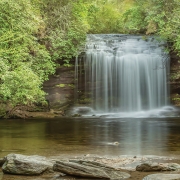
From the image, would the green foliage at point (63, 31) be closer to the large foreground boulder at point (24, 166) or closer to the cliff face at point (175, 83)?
the cliff face at point (175, 83)

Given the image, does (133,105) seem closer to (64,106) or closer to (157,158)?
(64,106)

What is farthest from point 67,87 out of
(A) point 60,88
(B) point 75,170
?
(B) point 75,170

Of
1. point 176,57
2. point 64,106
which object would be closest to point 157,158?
point 64,106

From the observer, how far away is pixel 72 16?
3012 cm

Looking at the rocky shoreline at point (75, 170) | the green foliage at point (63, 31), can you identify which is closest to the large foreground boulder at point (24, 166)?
the rocky shoreline at point (75, 170)

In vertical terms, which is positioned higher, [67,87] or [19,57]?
[19,57]

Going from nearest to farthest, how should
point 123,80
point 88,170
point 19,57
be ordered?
point 88,170, point 19,57, point 123,80

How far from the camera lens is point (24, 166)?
6445mm

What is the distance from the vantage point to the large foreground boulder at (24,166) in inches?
251

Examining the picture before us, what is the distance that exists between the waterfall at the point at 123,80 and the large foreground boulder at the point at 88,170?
2179 cm

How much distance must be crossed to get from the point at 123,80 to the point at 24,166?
73.7ft

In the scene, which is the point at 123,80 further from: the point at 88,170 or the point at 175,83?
the point at 88,170

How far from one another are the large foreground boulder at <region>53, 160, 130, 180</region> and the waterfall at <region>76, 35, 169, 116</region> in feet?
71.5

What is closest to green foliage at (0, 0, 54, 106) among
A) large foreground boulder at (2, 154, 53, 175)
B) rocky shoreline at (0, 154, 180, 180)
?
large foreground boulder at (2, 154, 53, 175)
